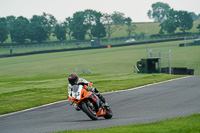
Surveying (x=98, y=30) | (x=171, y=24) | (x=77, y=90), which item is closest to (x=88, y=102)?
(x=77, y=90)

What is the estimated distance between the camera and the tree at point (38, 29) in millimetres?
120625

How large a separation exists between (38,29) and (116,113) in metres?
114

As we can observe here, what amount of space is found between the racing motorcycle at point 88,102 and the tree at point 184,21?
449 feet

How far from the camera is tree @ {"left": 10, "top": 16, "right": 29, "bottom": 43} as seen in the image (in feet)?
392

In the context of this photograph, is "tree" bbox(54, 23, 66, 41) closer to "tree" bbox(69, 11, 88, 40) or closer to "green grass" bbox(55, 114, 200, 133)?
"tree" bbox(69, 11, 88, 40)

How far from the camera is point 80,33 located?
133 m

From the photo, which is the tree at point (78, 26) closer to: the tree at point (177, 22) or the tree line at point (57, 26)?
the tree line at point (57, 26)

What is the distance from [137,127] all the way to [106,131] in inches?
32.5

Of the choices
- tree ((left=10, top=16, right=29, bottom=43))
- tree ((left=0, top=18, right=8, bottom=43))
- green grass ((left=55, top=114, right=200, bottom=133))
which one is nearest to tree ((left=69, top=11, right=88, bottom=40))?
tree ((left=10, top=16, right=29, bottom=43))

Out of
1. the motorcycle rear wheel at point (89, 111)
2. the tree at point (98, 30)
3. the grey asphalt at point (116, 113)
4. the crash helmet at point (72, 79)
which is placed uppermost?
the tree at point (98, 30)

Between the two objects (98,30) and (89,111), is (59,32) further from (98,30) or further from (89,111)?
(89,111)

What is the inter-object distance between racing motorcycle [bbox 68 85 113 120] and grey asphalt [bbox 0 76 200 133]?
1.06 ft

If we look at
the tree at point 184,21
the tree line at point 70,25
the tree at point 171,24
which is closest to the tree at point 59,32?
the tree line at point 70,25

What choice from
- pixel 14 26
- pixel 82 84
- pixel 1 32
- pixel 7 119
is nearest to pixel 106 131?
pixel 82 84
